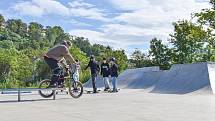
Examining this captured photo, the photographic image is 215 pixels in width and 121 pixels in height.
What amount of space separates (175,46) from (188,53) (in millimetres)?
2608

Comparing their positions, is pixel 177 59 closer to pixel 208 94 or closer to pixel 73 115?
pixel 208 94

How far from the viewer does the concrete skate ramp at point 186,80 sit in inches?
637

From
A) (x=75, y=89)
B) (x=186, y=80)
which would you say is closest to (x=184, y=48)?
(x=186, y=80)

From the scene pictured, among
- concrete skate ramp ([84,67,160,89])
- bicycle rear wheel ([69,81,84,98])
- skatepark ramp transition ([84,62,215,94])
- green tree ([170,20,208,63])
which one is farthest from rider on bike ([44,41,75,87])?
green tree ([170,20,208,63])

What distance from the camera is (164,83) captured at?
18.9m

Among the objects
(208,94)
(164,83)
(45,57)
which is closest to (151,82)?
(164,83)

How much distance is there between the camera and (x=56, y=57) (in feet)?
40.0

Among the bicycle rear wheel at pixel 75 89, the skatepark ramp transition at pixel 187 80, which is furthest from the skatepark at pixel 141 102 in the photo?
the bicycle rear wheel at pixel 75 89

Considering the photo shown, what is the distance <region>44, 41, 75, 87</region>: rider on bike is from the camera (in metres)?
12.2

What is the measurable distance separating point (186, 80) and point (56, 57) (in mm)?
7477

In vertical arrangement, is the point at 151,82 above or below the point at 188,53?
below

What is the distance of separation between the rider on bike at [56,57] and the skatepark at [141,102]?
0.75 m

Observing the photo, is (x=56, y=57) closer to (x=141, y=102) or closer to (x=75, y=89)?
(x=75, y=89)

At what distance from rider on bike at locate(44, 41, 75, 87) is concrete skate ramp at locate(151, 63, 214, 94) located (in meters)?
5.94
